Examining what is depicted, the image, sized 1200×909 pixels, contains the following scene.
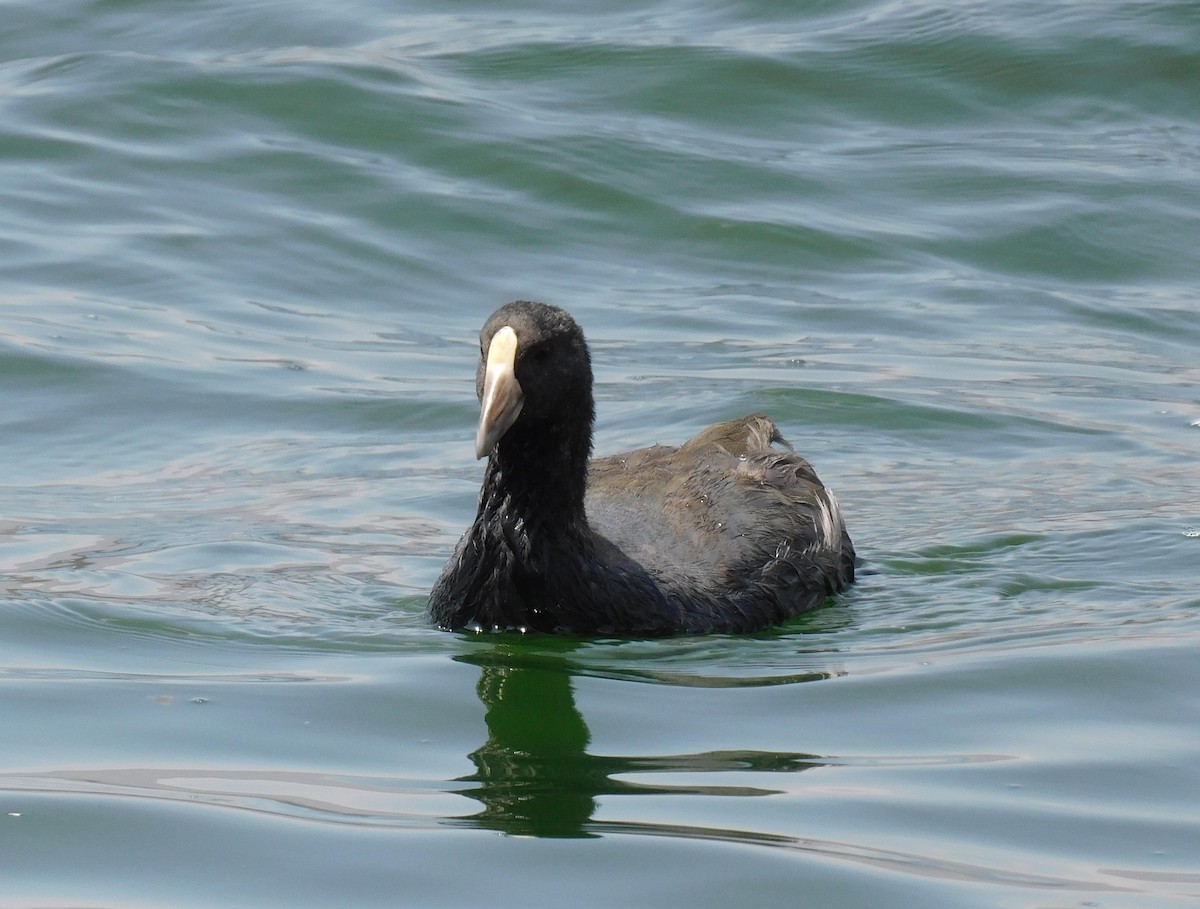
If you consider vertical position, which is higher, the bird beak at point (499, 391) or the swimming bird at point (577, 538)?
the bird beak at point (499, 391)

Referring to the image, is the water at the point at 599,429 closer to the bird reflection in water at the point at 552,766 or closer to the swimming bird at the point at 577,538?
the bird reflection in water at the point at 552,766

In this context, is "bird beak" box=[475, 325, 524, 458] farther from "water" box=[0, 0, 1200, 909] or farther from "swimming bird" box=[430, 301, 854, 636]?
"water" box=[0, 0, 1200, 909]

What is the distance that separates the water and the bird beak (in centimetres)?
73

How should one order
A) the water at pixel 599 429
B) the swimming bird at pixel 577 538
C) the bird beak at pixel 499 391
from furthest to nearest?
the swimming bird at pixel 577 538, the bird beak at pixel 499 391, the water at pixel 599 429

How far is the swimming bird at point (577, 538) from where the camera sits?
632cm

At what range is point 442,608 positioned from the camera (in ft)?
22.1

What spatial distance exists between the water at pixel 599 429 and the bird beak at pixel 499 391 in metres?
0.73

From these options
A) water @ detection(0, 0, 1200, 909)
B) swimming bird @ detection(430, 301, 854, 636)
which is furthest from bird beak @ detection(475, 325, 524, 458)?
water @ detection(0, 0, 1200, 909)

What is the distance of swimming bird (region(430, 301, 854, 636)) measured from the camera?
249 inches

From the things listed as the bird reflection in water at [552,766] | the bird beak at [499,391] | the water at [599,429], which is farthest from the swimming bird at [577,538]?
the bird reflection in water at [552,766]

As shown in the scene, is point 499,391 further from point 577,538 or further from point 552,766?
point 552,766

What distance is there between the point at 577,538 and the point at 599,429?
3442mm

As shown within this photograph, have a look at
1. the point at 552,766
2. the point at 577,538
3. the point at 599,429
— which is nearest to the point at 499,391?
the point at 577,538

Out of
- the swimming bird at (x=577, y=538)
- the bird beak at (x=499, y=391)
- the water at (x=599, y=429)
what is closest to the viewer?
the water at (x=599, y=429)
